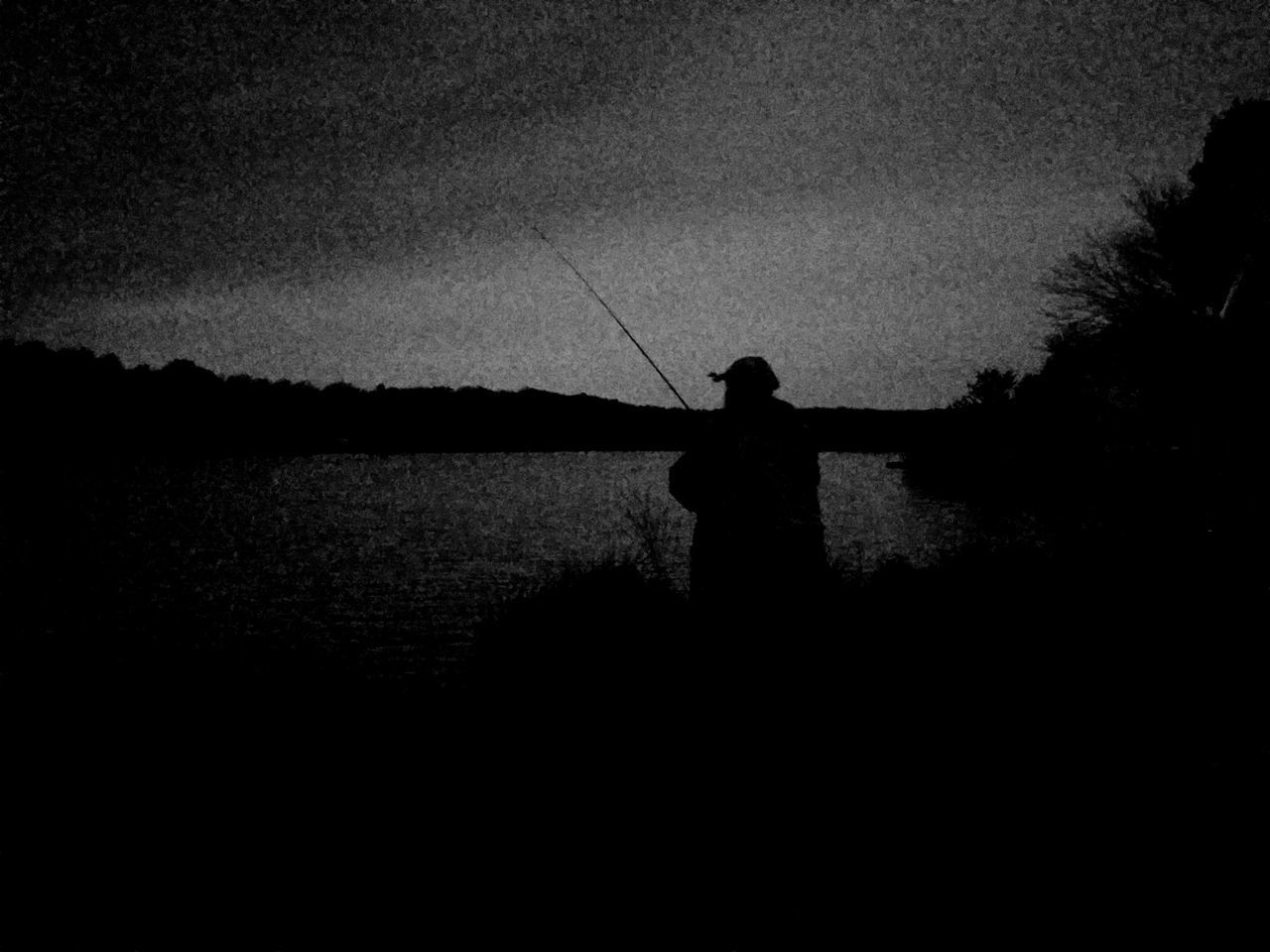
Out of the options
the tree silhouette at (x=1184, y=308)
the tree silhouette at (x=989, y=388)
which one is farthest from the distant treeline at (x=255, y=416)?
the tree silhouette at (x=1184, y=308)

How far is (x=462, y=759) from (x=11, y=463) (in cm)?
8476

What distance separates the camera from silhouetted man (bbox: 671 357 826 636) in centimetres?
487

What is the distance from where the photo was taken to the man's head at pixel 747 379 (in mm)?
4932

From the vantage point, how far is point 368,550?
88.4 feet

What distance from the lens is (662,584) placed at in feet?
38.5

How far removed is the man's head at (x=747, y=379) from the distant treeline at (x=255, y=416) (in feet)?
272

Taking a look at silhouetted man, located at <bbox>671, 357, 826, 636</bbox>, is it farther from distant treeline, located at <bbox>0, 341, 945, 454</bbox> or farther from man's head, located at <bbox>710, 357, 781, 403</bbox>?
distant treeline, located at <bbox>0, 341, 945, 454</bbox>

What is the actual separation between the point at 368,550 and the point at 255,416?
401ft

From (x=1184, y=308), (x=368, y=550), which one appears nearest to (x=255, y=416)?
(x=368, y=550)

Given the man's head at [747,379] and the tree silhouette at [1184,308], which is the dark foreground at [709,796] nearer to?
the man's head at [747,379]

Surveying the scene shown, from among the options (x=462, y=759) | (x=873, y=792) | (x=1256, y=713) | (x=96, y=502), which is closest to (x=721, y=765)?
(x=873, y=792)

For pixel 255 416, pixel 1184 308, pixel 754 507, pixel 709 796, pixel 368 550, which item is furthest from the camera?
pixel 255 416

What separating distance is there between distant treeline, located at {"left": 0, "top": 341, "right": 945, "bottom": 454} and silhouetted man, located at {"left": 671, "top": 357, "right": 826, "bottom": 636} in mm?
83047

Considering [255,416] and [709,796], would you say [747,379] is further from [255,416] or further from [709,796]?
[255,416]
